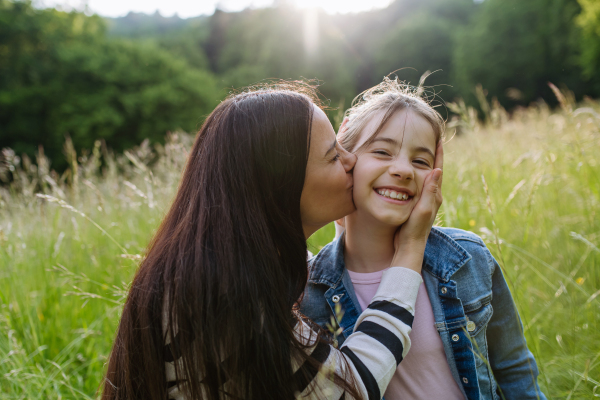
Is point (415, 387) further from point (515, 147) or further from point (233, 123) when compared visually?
point (515, 147)

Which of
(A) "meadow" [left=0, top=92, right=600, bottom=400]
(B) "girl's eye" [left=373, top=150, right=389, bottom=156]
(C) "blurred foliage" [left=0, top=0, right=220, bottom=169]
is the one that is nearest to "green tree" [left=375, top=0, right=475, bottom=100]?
(C) "blurred foliage" [left=0, top=0, right=220, bottom=169]

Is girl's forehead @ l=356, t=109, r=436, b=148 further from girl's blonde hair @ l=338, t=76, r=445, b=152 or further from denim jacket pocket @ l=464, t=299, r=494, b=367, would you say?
denim jacket pocket @ l=464, t=299, r=494, b=367

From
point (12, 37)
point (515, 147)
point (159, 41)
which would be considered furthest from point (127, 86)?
point (515, 147)

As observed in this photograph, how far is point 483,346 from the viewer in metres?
1.45

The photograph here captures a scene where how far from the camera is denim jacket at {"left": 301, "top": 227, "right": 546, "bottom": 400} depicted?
1405 mm

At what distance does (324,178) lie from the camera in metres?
1.47

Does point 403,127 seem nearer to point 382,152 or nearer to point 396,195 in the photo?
point 382,152

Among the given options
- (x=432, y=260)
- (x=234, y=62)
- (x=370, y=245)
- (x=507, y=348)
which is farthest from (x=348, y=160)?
(x=234, y=62)

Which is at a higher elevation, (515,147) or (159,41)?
(159,41)

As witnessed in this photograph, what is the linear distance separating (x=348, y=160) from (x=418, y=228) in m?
0.38

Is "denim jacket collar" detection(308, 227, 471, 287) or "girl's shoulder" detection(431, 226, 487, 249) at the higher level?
"girl's shoulder" detection(431, 226, 487, 249)

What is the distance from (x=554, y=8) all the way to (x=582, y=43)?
4.06 meters

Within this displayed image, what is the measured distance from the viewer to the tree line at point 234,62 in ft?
62.5

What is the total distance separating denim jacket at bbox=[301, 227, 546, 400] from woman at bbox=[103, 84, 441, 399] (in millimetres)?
176
